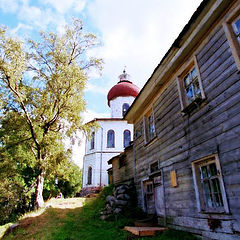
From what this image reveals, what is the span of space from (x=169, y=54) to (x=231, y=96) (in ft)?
10.5

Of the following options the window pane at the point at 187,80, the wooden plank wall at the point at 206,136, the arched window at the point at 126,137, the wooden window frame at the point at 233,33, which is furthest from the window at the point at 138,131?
the arched window at the point at 126,137

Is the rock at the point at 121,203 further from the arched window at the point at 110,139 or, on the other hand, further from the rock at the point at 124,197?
the arched window at the point at 110,139

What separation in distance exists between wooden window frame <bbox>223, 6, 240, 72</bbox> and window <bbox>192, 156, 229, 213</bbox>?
252cm

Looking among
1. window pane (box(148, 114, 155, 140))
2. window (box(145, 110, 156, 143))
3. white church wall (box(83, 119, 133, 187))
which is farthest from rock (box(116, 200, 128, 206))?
white church wall (box(83, 119, 133, 187))

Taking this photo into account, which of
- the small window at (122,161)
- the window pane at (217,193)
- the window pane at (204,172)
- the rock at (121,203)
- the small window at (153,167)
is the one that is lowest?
the rock at (121,203)

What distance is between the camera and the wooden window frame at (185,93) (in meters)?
5.85

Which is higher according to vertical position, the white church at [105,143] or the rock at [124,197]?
the white church at [105,143]

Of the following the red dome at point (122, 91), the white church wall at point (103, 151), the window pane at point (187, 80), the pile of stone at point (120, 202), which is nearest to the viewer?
the window pane at point (187, 80)

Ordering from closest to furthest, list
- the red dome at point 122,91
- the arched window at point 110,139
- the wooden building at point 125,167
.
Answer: the wooden building at point 125,167
the arched window at point 110,139
the red dome at point 122,91

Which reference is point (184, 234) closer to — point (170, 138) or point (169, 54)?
point (170, 138)

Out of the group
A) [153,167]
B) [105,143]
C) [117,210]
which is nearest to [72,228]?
[117,210]

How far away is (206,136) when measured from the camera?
5.50 m

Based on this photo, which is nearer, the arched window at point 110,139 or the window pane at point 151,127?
the window pane at point 151,127

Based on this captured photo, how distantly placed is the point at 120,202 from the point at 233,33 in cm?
862
